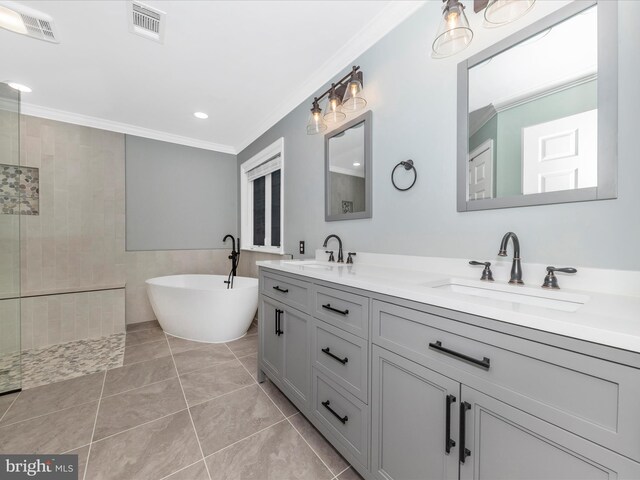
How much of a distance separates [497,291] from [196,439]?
1796mm

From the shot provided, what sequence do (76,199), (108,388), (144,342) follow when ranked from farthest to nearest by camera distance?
(76,199) → (144,342) → (108,388)

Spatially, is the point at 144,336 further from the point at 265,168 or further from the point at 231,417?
the point at 265,168

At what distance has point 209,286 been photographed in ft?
12.5

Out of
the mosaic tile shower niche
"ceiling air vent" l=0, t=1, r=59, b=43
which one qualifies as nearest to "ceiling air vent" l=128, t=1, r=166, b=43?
"ceiling air vent" l=0, t=1, r=59, b=43

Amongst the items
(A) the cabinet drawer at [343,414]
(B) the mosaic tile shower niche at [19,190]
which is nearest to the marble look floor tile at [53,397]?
(B) the mosaic tile shower niche at [19,190]

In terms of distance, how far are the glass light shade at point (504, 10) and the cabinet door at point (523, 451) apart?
54.8 inches

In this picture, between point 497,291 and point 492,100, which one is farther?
→ point 492,100

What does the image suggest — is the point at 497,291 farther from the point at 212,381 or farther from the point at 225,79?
the point at 225,79

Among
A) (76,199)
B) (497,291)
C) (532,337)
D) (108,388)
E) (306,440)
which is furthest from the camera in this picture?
(76,199)

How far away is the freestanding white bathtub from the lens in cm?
280

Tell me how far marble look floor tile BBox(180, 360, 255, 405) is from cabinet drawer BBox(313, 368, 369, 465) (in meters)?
0.91

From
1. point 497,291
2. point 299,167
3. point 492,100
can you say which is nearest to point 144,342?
point 299,167

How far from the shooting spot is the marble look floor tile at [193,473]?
4.16 feet

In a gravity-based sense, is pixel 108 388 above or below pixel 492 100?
below
